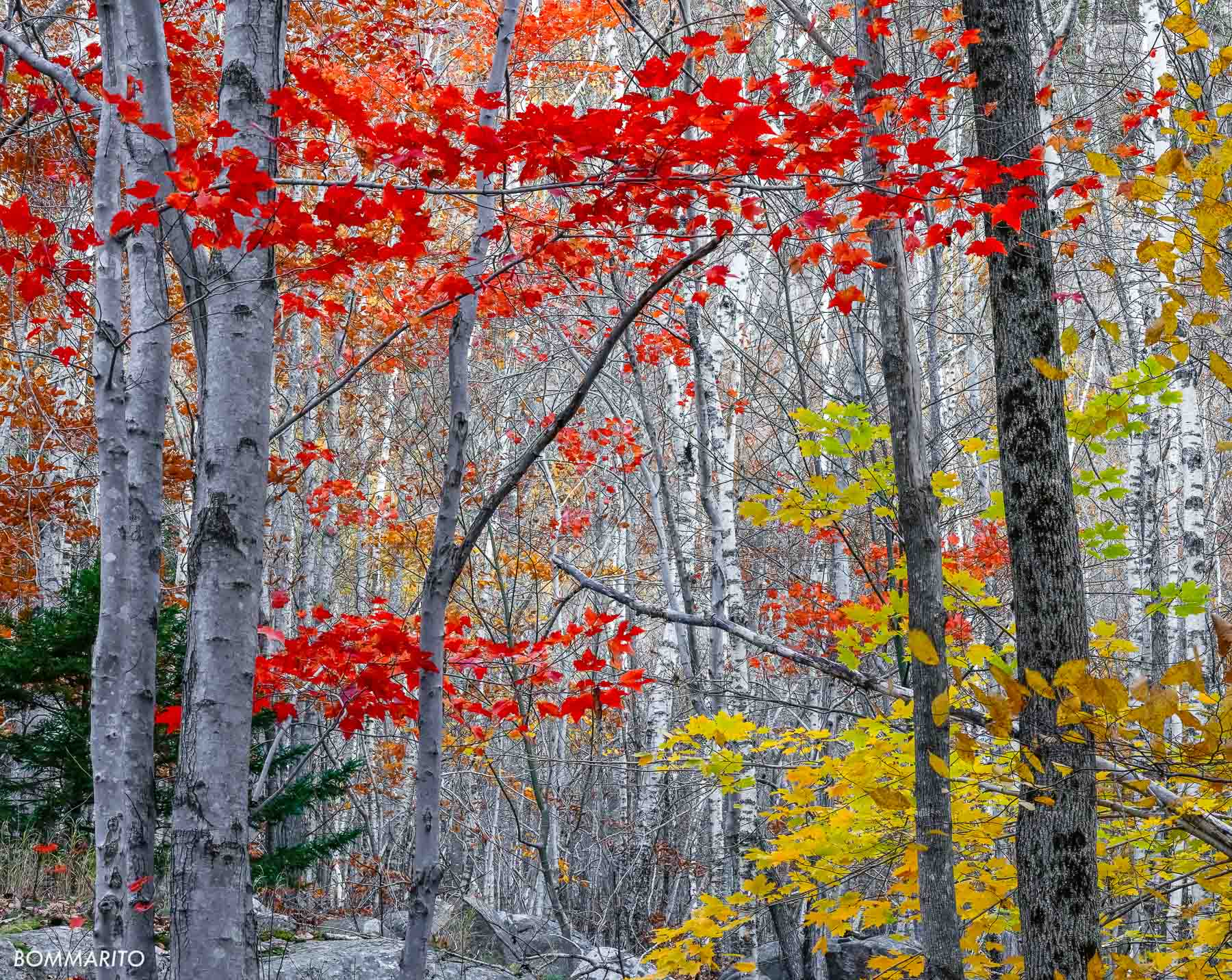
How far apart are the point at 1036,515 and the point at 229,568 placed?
2.37 metres

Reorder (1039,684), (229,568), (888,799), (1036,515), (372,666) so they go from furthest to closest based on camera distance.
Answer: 1. (372,666)
2. (1036,515)
3. (888,799)
4. (229,568)
5. (1039,684)

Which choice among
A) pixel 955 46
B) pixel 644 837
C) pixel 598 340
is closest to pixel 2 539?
pixel 598 340

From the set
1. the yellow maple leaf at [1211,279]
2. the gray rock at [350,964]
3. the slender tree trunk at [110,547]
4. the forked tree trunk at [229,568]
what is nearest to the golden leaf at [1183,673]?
the yellow maple leaf at [1211,279]

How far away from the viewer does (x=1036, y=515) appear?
2.99m

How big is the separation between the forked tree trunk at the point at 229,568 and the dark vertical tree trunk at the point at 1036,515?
2175 millimetres

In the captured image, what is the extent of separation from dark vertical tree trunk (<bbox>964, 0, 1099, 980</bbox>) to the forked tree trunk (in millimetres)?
2175

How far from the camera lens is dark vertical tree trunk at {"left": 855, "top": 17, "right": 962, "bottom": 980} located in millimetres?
3127

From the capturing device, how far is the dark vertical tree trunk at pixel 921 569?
10.3ft

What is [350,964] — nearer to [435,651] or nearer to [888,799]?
[435,651]

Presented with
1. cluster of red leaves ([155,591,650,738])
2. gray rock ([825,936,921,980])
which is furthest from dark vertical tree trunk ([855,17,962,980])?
gray rock ([825,936,921,980])

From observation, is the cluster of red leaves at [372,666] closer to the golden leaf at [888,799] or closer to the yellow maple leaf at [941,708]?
the golden leaf at [888,799]

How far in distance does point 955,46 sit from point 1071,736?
4402 millimetres

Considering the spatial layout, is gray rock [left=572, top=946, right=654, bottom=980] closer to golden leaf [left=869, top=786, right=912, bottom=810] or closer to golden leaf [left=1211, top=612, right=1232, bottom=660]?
golden leaf [left=869, top=786, right=912, bottom=810]

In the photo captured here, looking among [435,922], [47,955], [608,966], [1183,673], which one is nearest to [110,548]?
[47,955]
